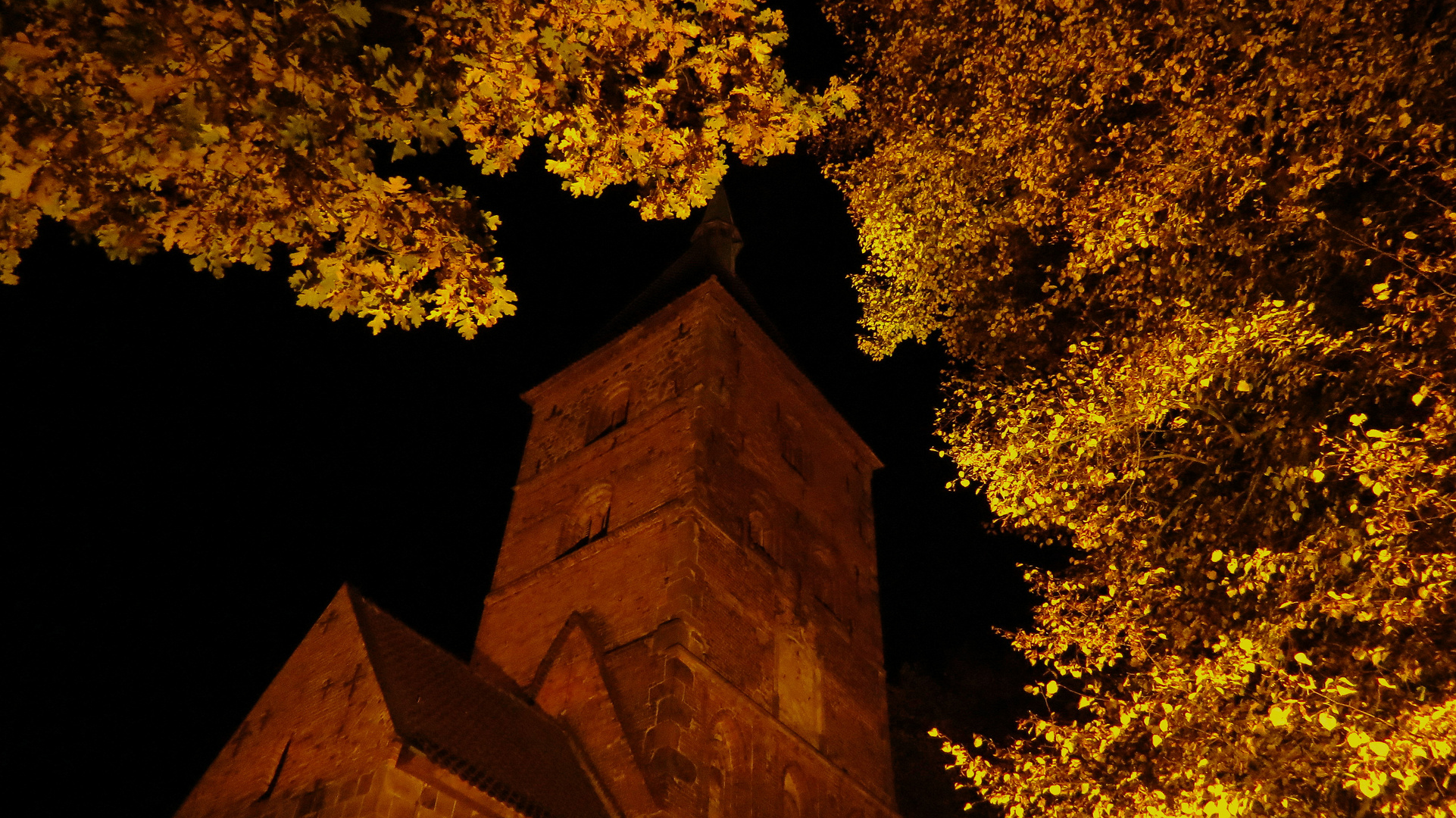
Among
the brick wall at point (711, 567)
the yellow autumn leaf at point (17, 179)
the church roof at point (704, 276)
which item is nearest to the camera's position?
the yellow autumn leaf at point (17, 179)

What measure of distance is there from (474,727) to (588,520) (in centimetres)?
498

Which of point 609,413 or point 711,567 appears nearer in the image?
point 711,567

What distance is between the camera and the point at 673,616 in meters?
12.2

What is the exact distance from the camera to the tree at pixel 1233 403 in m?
6.05

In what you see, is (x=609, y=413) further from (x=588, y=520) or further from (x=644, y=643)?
(x=644, y=643)

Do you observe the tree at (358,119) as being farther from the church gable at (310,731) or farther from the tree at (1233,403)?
the church gable at (310,731)

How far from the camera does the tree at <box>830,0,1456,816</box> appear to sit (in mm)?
6047

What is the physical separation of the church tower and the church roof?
0.59ft

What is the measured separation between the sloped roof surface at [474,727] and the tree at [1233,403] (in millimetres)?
4630

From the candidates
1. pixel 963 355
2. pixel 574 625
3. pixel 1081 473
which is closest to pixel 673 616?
pixel 574 625

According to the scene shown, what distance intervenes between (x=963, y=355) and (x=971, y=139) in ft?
8.16

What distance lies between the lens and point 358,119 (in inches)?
221

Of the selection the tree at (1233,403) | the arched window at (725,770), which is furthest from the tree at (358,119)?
the arched window at (725,770)

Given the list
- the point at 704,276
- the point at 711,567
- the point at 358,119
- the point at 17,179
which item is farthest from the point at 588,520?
the point at 17,179
